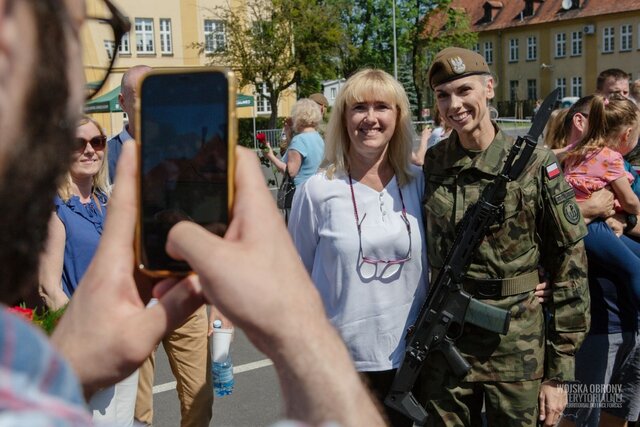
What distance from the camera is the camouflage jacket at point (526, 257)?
2.77 meters

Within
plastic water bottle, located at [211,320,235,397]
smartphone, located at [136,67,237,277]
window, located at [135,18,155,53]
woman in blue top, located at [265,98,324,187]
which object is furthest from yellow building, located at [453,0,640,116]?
smartphone, located at [136,67,237,277]

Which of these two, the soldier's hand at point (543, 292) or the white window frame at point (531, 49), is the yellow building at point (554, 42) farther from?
the soldier's hand at point (543, 292)

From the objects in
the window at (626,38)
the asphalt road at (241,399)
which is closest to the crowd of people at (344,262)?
the asphalt road at (241,399)

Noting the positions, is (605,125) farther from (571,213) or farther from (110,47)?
(110,47)

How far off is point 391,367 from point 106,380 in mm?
2067

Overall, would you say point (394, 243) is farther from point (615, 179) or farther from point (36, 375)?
point (36, 375)

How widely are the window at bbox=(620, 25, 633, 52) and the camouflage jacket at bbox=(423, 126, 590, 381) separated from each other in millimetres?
56388

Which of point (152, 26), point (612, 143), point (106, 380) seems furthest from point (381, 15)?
point (106, 380)

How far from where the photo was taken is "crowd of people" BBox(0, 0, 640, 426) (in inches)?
24.4

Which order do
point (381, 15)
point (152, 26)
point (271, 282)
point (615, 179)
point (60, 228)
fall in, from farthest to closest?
point (381, 15) < point (152, 26) < point (615, 179) < point (60, 228) < point (271, 282)

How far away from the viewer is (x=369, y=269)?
9.57 ft

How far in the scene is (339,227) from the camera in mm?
2943

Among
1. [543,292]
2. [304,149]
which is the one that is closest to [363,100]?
[543,292]

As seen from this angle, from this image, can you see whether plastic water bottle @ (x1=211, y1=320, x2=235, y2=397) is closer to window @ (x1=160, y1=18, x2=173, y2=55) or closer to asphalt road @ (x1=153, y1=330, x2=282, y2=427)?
asphalt road @ (x1=153, y1=330, x2=282, y2=427)
